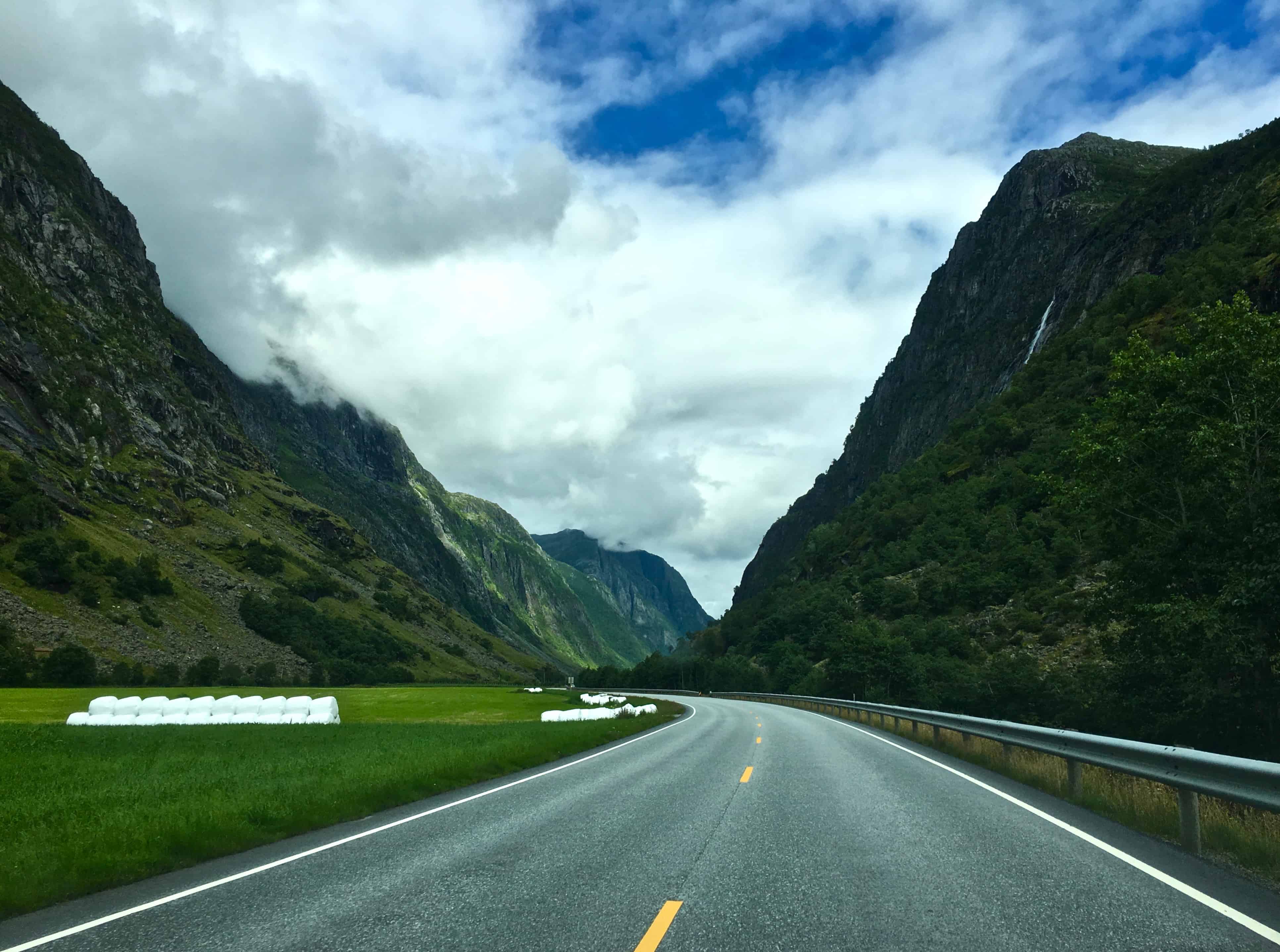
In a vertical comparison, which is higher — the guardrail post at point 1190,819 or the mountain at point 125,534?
the mountain at point 125,534

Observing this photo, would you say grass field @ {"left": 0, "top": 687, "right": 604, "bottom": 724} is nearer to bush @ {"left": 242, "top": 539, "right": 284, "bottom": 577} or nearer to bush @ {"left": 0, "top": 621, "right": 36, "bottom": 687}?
bush @ {"left": 0, "top": 621, "right": 36, "bottom": 687}

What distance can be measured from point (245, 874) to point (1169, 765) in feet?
33.7

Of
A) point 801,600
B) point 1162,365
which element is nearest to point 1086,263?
point 801,600

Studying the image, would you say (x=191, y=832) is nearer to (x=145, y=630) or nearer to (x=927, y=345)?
(x=145, y=630)

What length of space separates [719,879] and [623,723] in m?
26.8

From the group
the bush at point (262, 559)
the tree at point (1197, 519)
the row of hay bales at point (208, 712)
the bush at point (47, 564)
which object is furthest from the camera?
the bush at point (262, 559)

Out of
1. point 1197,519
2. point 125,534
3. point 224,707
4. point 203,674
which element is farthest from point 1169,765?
point 125,534

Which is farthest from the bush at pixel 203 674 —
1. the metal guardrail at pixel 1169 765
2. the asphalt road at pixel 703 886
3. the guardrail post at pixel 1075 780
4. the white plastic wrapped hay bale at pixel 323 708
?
the guardrail post at pixel 1075 780

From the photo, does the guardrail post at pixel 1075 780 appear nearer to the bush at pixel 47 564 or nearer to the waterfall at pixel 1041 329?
the bush at pixel 47 564

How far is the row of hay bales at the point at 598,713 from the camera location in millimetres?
33500

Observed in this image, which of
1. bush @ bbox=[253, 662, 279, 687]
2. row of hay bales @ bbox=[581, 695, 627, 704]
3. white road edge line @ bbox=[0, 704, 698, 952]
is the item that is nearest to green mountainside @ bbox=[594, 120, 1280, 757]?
white road edge line @ bbox=[0, 704, 698, 952]

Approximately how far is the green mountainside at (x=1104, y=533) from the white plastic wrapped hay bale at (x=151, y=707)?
125ft

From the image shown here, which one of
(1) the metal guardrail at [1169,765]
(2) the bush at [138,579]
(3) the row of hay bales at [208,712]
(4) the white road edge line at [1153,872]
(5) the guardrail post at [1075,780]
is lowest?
(3) the row of hay bales at [208,712]

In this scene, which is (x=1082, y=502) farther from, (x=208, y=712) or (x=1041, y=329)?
(x=1041, y=329)
